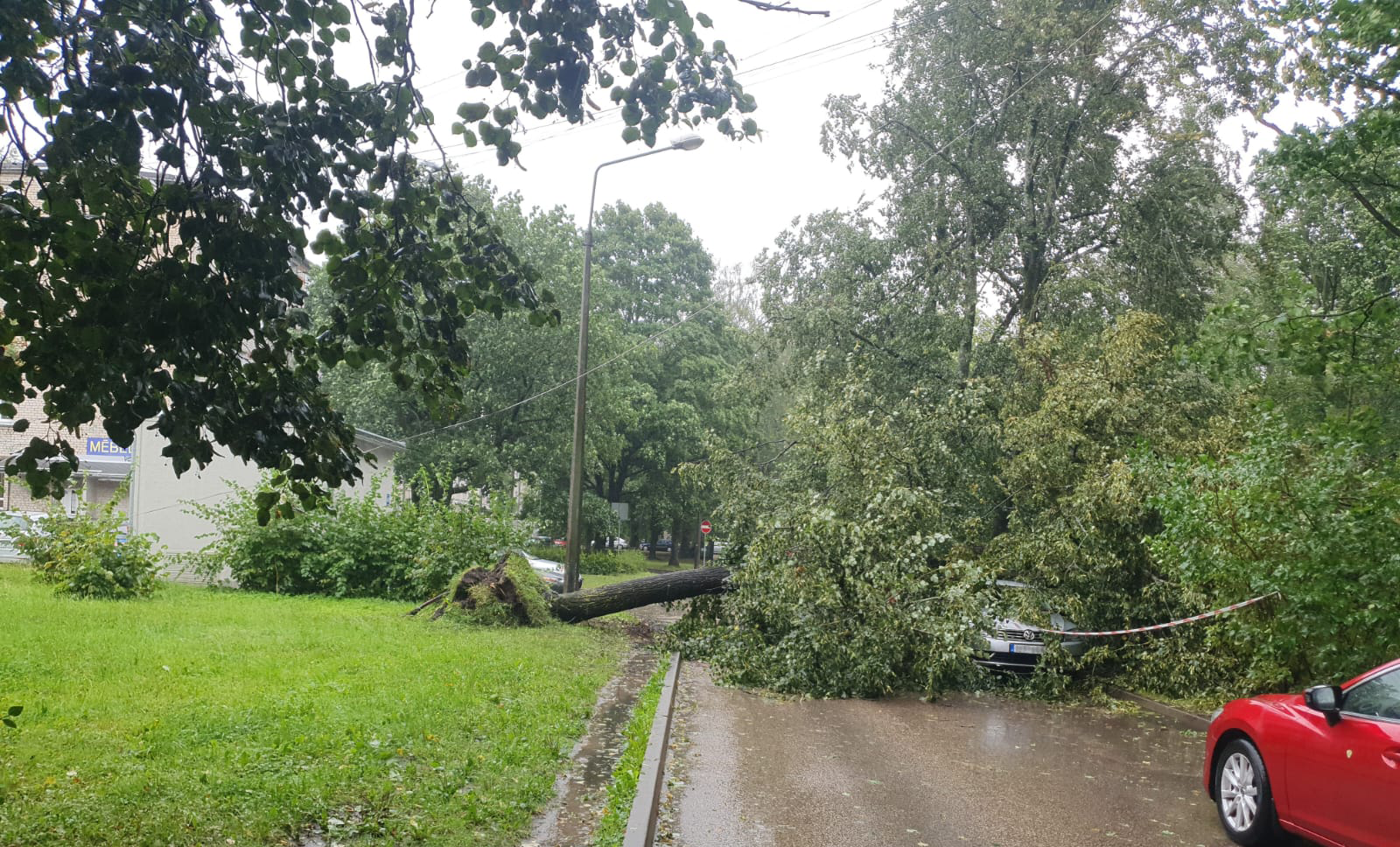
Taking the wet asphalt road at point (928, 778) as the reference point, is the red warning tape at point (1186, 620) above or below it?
above

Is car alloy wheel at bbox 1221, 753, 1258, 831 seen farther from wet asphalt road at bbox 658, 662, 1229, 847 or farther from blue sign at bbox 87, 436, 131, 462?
blue sign at bbox 87, 436, 131, 462

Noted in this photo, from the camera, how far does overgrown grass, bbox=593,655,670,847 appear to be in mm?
6121

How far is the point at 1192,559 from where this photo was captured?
9680 millimetres

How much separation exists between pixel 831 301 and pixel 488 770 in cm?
1560

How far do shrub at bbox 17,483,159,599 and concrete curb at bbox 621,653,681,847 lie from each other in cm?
1157

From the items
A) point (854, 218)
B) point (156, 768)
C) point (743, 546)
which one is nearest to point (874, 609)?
point (743, 546)

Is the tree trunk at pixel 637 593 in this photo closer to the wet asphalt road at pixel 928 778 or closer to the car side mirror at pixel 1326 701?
the wet asphalt road at pixel 928 778

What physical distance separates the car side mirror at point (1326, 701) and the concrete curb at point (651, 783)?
3.83m

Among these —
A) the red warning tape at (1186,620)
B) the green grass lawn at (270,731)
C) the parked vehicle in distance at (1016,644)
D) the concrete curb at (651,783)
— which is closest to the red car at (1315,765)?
the red warning tape at (1186,620)

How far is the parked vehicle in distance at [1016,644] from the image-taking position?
552 inches

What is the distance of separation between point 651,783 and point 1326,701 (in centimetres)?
414

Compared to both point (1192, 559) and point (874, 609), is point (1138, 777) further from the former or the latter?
point (874, 609)

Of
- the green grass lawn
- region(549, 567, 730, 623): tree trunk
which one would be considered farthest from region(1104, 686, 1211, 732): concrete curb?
the green grass lawn

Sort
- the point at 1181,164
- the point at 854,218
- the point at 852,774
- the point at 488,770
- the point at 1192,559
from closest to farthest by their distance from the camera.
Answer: the point at 488,770
the point at 852,774
the point at 1192,559
the point at 1181,164
the point at 854,218
